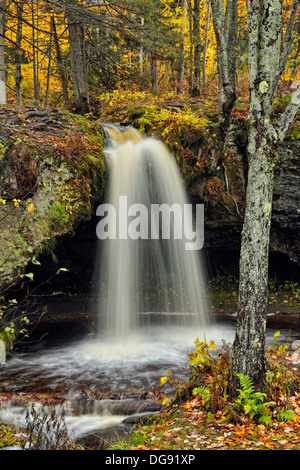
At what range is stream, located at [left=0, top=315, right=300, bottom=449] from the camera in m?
5.15

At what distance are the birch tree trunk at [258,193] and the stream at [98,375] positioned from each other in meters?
1.84

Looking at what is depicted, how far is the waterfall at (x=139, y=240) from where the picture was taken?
9641 millimetres

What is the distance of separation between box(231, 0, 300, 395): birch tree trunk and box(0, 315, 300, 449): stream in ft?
6.02

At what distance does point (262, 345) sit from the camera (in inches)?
171

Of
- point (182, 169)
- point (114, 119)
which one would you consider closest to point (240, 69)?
point (114, 119)

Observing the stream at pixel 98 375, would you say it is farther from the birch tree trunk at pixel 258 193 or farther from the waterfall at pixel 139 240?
the birch tree trunk at pixel 258 193

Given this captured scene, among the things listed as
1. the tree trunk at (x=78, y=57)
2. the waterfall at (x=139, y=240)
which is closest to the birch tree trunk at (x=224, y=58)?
the waterfall at (x=139, y=240)

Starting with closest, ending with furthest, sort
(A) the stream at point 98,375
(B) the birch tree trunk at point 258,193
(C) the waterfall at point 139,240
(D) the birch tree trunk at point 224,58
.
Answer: (B) the birch tree trunk at point 258,193, (A) the stream at point 98,375, (D) the birch tree trunk at point 224,58, (C) the waterfall at point 139,240

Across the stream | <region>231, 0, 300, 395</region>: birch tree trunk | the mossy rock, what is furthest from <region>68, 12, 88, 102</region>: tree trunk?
<region>231, 0, 300, 395</region>: birch tree trunk

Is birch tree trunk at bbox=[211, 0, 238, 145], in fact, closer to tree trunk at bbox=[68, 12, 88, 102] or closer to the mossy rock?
the mossy rock

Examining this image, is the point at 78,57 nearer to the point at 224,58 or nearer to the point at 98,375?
the point at 224,58

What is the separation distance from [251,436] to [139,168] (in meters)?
7.20

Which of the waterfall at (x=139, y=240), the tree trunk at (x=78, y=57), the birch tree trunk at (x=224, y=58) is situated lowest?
the waterfall at (x=139, y=240)

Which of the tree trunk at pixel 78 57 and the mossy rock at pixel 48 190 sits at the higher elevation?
the tree trunk at pixel 78 57
